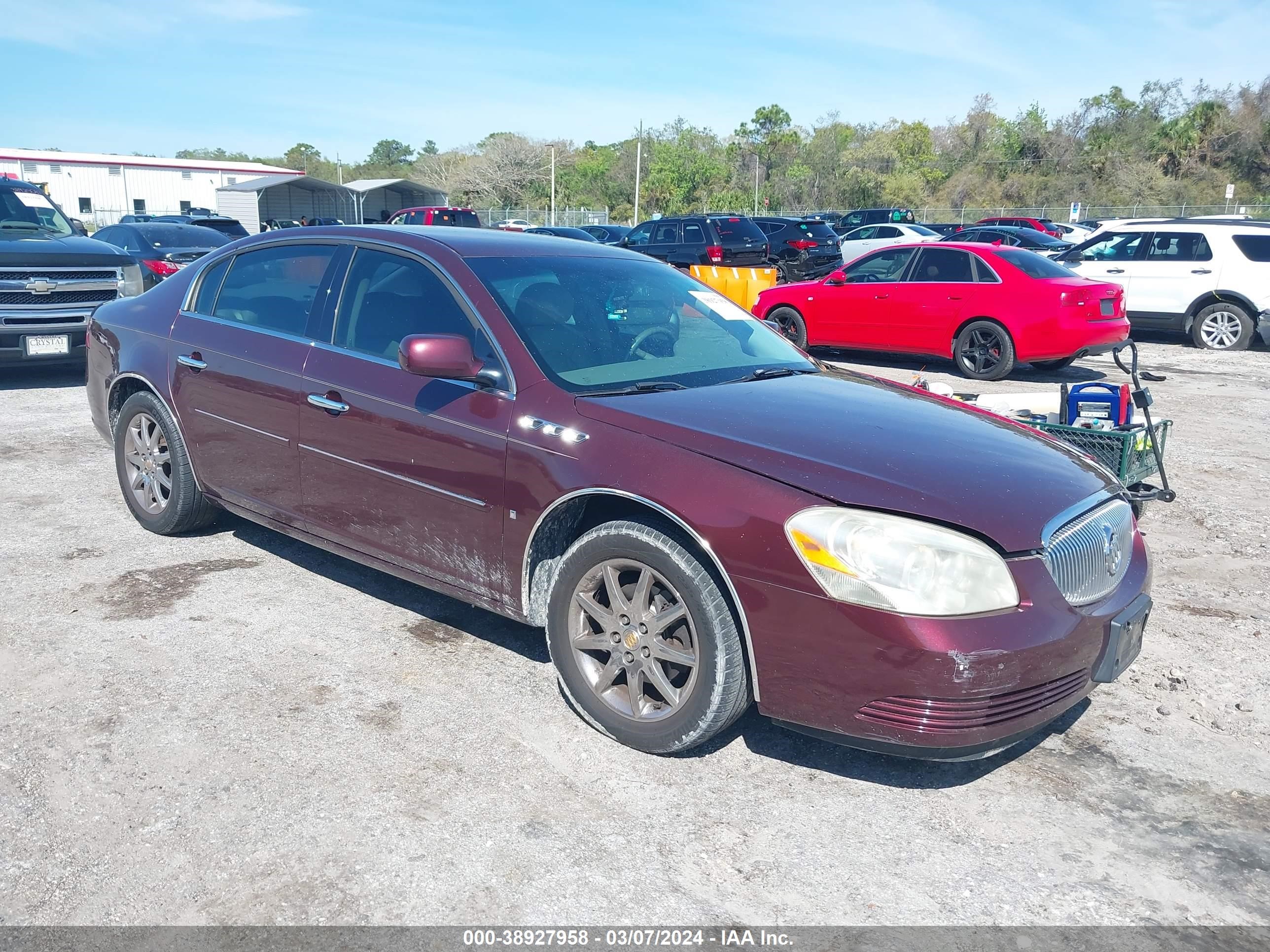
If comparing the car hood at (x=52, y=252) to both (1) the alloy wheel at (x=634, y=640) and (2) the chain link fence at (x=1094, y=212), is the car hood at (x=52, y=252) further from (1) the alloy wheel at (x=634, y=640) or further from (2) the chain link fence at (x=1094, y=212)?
(2) the chain link fence at (x=1094, y=212)

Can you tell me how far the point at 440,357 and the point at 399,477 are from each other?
591mm

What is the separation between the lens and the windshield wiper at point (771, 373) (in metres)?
4.19

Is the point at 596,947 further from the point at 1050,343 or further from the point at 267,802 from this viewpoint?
the point at 1050,343

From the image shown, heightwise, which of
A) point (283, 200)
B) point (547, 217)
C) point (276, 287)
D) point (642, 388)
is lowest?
point (642, 388)

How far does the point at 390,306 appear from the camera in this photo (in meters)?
4.36

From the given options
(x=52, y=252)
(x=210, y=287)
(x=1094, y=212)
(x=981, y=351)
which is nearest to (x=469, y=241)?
(x=210, y=287)

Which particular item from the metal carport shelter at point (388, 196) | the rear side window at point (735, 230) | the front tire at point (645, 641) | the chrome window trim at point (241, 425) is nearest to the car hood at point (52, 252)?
the chrome window trim at point (241, 425)

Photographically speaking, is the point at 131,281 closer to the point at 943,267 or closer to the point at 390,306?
the point at 390,306

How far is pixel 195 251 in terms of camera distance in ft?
48.0

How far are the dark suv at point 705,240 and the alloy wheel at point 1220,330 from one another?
299 inches

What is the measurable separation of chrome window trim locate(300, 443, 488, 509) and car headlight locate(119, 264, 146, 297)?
7.02 metres

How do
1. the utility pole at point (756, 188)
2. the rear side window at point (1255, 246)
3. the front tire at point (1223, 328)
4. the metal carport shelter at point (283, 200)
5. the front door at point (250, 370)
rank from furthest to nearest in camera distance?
the utility pole at point (756, 188) → the metal carport shelter at point (283, 200) → the front tire at point (1223, 328) → the rear side window at point (1255, 246) → the front door at point (250, 370)

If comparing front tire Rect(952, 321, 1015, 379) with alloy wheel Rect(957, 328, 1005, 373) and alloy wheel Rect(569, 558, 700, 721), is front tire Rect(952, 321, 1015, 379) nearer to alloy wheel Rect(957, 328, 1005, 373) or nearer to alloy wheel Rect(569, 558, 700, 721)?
alloy wheel Rect(957, 328, 1005, 373)

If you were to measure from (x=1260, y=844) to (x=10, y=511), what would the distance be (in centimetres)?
623
